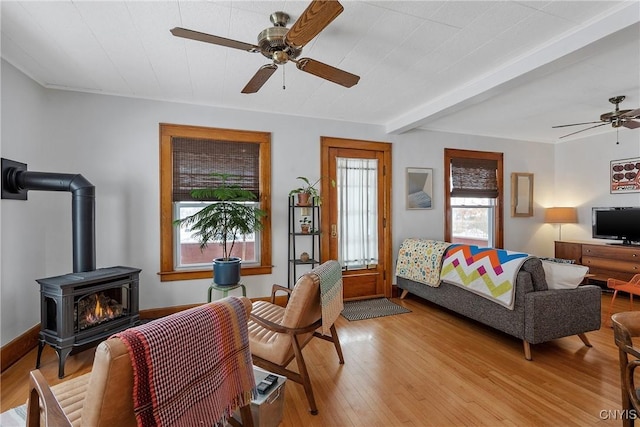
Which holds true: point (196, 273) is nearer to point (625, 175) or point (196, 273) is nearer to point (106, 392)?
point (106, 392)

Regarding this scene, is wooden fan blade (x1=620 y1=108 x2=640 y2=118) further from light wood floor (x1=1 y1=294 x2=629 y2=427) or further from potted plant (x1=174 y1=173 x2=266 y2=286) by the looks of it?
potted plant (x1=174 y1=173 x2=266 y2=286)

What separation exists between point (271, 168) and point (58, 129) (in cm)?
219

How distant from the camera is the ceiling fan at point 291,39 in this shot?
1.45 m

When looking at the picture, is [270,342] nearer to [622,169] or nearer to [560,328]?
[560,328]

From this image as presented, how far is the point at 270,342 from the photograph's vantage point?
209 cm

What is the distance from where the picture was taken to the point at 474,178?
16.7 feet

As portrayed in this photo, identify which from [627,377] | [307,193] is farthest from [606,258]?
[307,193]

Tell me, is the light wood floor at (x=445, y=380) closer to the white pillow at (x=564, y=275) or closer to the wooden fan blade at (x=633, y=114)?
the white pillow at (x=564, y=275)

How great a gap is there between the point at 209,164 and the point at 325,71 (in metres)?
2.13

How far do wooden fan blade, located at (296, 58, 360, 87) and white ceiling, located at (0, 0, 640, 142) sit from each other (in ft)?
1.04

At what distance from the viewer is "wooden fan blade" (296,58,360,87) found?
197 centimetres

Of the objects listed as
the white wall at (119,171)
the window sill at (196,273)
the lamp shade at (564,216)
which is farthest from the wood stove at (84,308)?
the lamp shade at (564,216)

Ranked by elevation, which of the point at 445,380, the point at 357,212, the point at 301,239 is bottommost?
the point at 445,380

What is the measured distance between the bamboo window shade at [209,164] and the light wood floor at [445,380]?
1.92 meters
